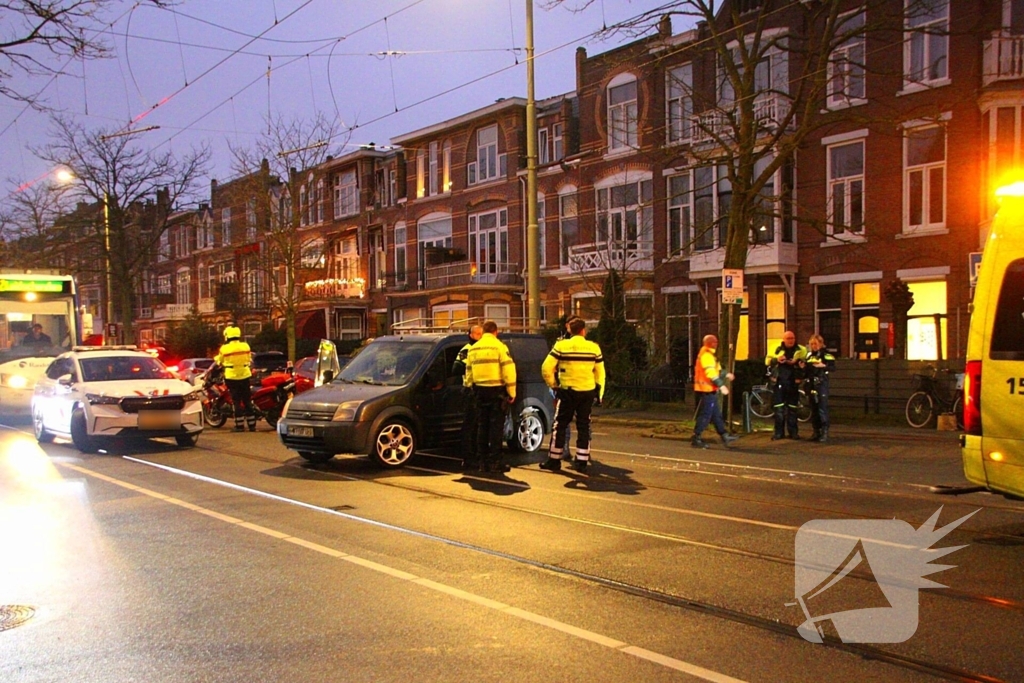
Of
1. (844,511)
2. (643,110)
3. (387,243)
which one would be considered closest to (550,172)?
(643,110)

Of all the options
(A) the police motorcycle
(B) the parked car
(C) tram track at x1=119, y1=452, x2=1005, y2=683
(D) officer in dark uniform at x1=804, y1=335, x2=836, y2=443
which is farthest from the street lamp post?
(C) tram track at x1=119, y1=452, x2=1005, y2=683

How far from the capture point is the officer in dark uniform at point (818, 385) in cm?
1470

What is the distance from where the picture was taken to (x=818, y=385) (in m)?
14.7

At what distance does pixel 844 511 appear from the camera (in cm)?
869

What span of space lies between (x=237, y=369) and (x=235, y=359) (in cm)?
19

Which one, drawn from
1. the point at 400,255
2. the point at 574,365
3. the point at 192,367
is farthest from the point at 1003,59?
the point at 400,255

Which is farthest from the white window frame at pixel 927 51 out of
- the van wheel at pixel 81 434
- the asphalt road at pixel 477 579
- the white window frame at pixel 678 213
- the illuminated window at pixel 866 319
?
the van wheel at pixel 81 434

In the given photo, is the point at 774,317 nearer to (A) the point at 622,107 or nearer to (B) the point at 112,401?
(A) the point at 622,107

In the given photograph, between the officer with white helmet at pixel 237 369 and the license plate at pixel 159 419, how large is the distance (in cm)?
248

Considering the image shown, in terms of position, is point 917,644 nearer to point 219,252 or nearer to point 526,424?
point 526,424

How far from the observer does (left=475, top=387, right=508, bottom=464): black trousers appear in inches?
441

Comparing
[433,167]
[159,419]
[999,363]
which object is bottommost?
[159,419]

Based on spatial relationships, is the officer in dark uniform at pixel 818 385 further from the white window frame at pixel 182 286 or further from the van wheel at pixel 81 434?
the white window frame at pixel 182 286

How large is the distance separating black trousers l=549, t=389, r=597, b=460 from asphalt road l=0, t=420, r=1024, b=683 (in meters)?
0.41
